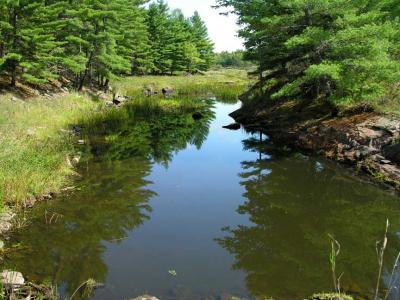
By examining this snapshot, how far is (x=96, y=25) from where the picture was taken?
1378 inches

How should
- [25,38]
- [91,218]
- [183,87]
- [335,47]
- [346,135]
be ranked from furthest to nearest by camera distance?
1. [183,87]
2. [25,38]
3. [335,47]
4. [346,135]
5. [91,218]

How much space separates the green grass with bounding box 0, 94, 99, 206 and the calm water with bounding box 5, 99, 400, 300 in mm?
713

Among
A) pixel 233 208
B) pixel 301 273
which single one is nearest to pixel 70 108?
pixel 233 208

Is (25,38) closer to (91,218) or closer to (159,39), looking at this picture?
(91,218)

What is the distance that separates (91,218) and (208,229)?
3.36 meters

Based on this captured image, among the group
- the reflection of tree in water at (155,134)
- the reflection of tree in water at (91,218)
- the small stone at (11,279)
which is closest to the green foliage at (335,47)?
the reflection of tree in water at (155,134)

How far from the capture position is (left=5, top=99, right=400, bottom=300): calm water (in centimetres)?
824

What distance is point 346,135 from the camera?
18047 mm

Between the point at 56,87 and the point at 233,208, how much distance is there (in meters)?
24.4

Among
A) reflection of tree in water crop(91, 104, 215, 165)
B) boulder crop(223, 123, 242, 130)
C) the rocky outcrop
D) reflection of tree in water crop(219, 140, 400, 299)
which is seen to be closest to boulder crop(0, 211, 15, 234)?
reflection of tree in water crop(219, 140, 400, 299)

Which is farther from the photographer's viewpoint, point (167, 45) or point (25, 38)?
point (167, 45)

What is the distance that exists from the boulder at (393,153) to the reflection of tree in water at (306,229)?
1.75m

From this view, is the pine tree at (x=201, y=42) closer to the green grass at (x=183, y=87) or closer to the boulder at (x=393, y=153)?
the green grass at (x=183, y=87)

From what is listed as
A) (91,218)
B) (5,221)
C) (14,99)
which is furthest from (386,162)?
(14,99)
